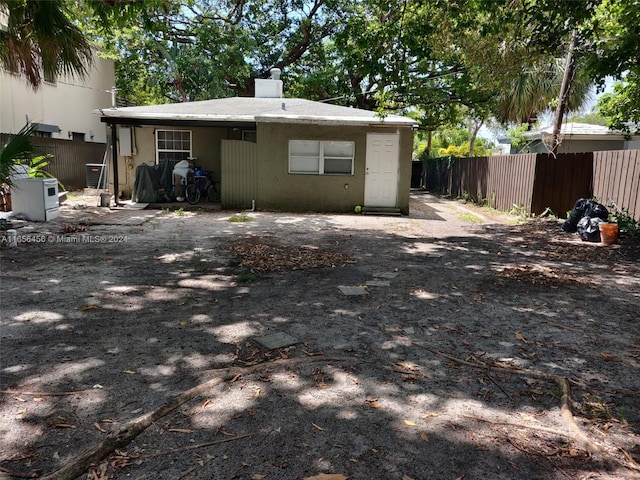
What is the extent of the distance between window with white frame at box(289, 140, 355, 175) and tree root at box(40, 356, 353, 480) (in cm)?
1012

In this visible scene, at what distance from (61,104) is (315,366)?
2000 cm

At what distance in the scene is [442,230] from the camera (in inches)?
411

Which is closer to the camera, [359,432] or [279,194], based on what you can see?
[359,432]

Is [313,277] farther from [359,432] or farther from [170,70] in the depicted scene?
[170,70]

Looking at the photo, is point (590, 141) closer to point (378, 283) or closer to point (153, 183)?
point (153, 183)

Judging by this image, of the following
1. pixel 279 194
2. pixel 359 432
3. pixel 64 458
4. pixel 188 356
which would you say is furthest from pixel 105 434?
pixel 279 194

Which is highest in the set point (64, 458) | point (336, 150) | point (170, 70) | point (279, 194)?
point (170, 70)

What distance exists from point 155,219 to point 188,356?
7950 millimetres

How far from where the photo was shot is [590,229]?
8.64m

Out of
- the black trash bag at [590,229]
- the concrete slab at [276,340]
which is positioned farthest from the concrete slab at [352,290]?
the black trash bag at [590,229]

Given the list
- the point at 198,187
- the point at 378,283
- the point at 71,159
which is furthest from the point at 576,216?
the point at 71,159

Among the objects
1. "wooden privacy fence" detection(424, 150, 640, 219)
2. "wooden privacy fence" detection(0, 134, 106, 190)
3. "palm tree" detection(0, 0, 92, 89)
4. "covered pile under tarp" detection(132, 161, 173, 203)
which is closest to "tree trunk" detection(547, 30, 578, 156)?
"wooden privacy fence" detection(424, 150, 640, 219)

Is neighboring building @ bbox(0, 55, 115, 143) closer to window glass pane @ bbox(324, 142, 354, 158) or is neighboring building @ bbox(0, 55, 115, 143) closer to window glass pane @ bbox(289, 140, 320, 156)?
window glass pane @ bbox(289, 140, 320, 156)

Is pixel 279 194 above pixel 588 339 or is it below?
above
